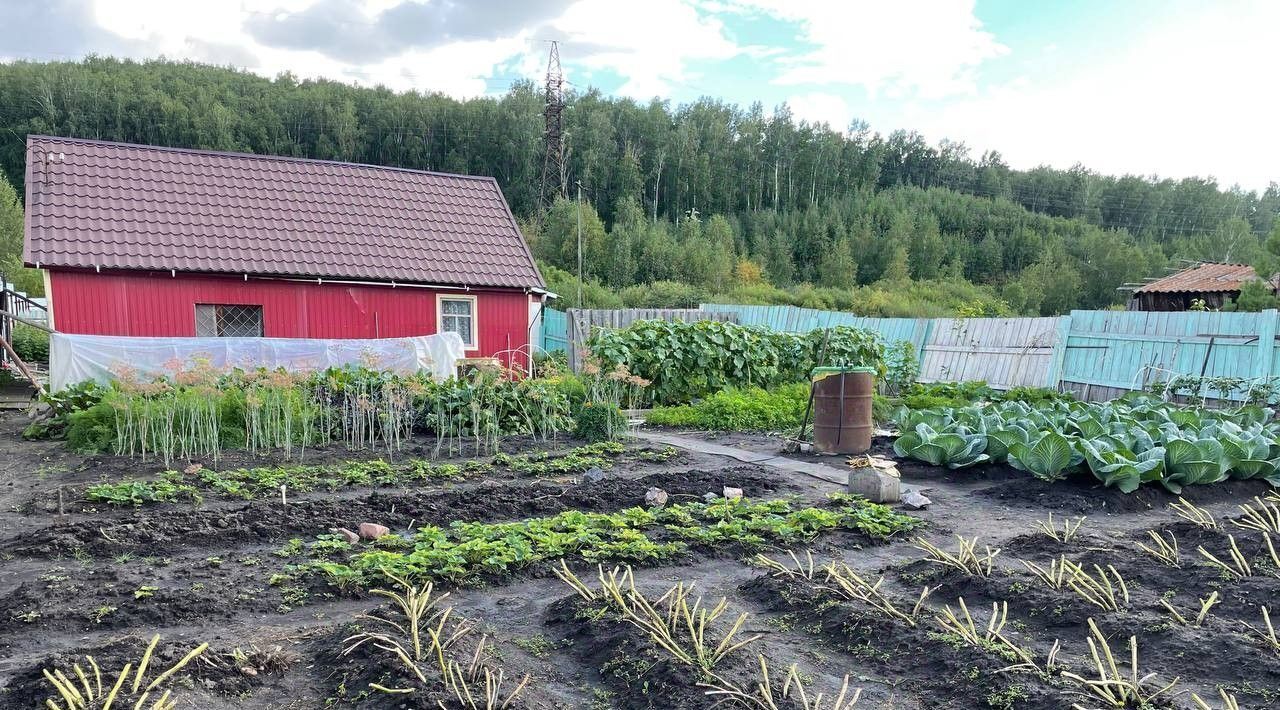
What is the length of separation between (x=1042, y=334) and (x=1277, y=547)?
11.8 metres

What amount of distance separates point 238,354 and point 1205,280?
33467 millimetres

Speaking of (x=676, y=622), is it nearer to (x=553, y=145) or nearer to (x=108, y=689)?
(x=108, y=689)

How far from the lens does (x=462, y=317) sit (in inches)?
636

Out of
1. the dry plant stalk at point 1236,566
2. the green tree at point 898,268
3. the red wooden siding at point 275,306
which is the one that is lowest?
the dry plant stalk at point 1236,566

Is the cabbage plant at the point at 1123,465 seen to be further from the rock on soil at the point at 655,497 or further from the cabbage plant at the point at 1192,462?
the rock on soil at the point at 655,497

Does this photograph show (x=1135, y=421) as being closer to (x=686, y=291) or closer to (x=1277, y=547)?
(x=1277, y=547)

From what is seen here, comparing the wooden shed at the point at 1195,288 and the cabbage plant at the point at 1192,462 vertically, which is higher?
the wooden shed at the point at 1195,288

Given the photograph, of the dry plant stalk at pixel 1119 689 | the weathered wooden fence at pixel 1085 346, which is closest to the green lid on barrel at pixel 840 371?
the weathered wooden fence at pixel 1085 346

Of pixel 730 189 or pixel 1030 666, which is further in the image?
pixel 730 189

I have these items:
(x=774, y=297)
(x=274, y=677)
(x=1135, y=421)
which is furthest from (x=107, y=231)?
(x=774, y=297)

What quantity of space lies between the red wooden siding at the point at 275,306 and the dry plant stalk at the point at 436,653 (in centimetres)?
1213

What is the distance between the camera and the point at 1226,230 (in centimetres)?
5041

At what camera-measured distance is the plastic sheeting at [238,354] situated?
1026 centimetres

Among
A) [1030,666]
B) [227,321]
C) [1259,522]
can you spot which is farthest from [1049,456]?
[227,321]
